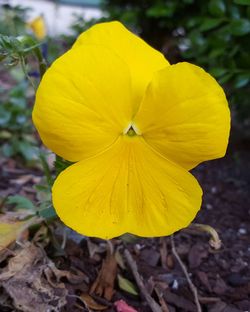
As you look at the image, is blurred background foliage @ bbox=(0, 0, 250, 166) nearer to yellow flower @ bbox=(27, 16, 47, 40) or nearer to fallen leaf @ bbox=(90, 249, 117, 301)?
yellow flower @ bbox=(27, 16, 47, 40)

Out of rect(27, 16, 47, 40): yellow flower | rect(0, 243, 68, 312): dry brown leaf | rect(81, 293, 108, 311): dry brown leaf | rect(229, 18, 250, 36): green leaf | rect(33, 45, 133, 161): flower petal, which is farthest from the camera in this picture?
rect(27, 16, 47, 40): yellow flower

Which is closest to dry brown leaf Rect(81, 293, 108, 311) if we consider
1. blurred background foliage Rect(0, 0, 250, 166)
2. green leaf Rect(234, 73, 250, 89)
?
blurred background foliage Rect(0, 0, 250, 166)

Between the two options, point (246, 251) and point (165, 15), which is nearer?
point (246, 251)

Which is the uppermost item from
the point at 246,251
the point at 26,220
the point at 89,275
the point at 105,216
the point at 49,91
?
the point at 49,91

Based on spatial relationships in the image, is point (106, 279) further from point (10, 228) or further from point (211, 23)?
point (211, 23)

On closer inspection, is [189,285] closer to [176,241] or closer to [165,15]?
[176,241]

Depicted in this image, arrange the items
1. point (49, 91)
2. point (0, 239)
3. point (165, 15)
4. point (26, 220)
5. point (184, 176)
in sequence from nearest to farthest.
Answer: point (49, 91) → point (184, 176) → point (0, 239) → point (26, 220) → point (165, 15)

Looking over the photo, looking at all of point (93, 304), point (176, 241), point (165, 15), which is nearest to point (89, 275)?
point (93, 304)
